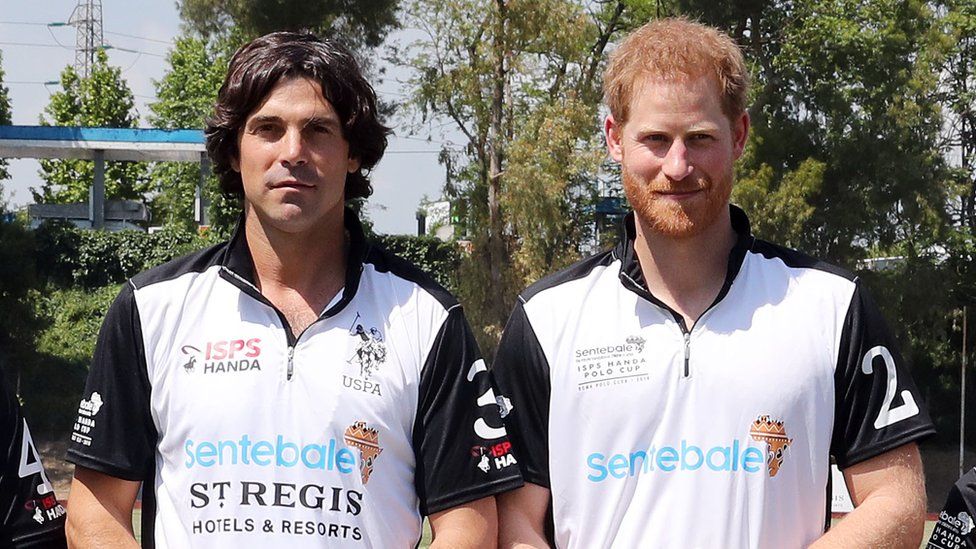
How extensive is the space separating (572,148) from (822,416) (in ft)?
60.1

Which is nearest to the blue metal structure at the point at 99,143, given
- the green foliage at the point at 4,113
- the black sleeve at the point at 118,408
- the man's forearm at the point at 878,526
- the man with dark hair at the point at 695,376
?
the green foliage at the point at 4,113

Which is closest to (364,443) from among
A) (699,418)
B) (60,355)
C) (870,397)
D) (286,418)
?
(286,418)

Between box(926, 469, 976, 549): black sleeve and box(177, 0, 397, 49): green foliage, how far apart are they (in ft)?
60.3

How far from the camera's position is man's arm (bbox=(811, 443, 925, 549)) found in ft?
10.0

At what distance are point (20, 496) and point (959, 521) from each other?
2.50 metres

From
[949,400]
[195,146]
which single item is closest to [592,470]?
[949,400]

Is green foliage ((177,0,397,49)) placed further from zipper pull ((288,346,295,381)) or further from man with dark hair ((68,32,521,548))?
zipper pull ((288,346,295,381))

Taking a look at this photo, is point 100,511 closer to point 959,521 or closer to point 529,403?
point 529,403

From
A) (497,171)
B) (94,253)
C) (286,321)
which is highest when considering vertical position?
(286,321)

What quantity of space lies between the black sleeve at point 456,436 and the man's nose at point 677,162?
26.4 inches

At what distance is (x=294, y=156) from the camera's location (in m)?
3.16

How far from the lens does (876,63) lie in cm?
2089

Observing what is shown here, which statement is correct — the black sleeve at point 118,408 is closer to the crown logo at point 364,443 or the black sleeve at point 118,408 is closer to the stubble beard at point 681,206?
the crown logo at point 364,443

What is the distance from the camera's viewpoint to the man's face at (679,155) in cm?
323
